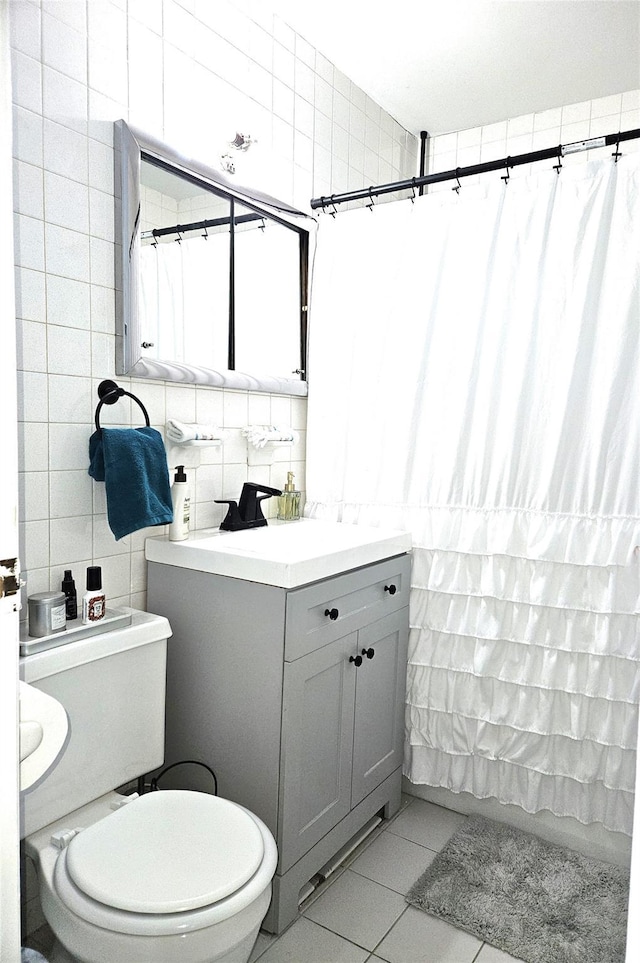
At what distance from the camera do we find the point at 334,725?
72.6 inches

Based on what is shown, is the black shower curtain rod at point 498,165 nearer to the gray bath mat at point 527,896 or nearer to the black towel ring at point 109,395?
the black towel ring at point 109,395

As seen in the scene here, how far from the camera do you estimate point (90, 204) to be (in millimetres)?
1619

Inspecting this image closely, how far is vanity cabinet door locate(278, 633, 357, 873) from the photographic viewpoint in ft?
5.46

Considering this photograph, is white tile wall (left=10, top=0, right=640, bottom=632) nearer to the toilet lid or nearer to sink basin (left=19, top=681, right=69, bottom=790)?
sink basin (left=19, top=681, right=69, bottom=790)

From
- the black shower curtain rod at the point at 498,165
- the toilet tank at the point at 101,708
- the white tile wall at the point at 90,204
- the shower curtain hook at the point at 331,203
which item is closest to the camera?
the toilet tank at the point at 101,708

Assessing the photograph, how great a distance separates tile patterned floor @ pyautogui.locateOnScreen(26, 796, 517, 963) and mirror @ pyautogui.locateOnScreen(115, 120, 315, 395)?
144cm

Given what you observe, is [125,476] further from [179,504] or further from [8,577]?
[8,577]

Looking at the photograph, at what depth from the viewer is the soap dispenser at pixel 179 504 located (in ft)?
5.98

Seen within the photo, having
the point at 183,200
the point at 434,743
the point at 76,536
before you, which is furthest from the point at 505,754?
the point at 183,200

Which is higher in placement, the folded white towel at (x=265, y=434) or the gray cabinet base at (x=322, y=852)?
the folded white towel at (x=265, y=434)

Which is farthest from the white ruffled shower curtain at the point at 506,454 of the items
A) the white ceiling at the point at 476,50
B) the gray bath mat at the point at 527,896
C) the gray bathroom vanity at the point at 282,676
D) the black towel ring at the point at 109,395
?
the black towel ring at the point at 109,395

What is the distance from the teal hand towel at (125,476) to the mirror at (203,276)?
0.68ft

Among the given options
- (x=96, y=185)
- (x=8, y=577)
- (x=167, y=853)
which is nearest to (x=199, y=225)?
(x=96, y=185)

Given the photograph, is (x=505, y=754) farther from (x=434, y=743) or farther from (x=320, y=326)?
(x=320, y=326)
